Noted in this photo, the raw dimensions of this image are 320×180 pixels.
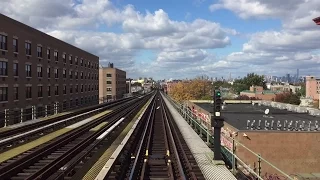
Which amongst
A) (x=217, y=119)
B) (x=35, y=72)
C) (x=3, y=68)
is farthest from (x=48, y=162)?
(x=35, y=72)

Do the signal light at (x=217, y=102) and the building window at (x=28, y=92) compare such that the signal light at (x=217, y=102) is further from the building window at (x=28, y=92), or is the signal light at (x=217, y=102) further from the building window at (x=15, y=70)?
the building window at (x=28, y=92)

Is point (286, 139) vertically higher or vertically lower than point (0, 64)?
lower

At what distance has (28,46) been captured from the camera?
1551 inches

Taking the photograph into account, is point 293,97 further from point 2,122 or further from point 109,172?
point 109,172

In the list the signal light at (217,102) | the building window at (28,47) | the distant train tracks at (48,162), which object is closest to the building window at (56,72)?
the building window at (28,47)

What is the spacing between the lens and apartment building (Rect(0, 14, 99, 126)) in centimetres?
3375

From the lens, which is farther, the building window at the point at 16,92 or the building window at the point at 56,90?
the building window at the point at 56,90

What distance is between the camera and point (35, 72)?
134 feet

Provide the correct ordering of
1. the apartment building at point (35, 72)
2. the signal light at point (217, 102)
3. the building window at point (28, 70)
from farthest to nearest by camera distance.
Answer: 1. the building window at point (28, 70)
2. the apartment building at point (35, 72)
3. the signal light at point (217, 102)

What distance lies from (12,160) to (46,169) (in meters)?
2.11

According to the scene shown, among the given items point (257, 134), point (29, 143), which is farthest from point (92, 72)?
point (29, 143)

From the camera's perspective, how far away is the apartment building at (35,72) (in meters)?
33.8

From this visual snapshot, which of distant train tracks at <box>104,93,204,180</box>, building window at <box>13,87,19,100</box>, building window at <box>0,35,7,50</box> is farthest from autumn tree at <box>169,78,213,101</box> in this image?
distant train tracks at <box>104,93,204,180</box>

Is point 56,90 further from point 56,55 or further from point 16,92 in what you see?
point 16,92
